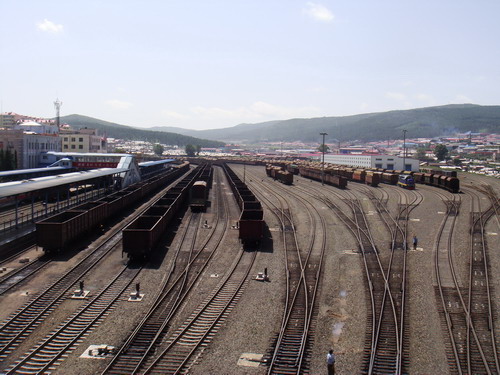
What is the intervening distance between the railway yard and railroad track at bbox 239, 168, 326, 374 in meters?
0.08

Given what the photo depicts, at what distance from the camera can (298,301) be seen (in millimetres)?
20531

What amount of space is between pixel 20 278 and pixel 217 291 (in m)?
10.9

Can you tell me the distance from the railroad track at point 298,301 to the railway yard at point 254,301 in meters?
0.08

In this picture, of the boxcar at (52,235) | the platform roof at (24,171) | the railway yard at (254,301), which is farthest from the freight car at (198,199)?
the platform roof at (24,171)

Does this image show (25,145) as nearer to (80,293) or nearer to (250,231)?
(250,231)

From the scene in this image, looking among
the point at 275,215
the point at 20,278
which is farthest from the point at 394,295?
the point at 275,215

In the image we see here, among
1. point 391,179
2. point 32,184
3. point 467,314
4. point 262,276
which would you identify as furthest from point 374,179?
point 467,314

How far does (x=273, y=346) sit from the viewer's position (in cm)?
1609

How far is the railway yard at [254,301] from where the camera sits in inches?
598

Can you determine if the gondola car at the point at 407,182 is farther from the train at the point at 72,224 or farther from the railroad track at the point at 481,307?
the train at the point at 72,224

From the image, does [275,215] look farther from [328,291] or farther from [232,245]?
[328,291]

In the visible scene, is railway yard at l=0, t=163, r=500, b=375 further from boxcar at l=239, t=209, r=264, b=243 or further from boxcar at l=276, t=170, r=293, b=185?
boxcar at l=276, t=170, r=293, b=185

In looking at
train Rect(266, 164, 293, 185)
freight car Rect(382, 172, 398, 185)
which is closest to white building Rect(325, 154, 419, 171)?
freight car Rect(382, 172, 398, 185)

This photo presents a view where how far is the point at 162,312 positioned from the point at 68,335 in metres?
3.91
